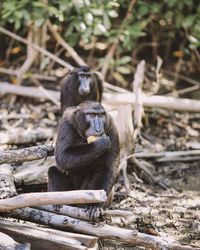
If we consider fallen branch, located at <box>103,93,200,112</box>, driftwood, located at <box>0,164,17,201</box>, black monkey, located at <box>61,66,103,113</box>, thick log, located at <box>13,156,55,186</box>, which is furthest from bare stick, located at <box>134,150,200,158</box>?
driftwood, located at <box>0,164,17,201</box>

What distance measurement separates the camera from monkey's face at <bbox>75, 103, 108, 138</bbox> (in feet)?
19.8

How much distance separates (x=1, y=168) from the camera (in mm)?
6258

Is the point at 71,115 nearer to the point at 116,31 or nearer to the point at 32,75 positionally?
the point at 116,31

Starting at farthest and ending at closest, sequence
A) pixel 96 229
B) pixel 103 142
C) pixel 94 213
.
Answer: pixel 103 142 → pixel 94 213 → pixel 96 229

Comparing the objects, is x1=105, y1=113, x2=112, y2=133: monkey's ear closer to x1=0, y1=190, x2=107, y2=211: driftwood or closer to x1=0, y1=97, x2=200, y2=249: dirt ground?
x1=0, y1=97, x2=200, y2=249: dirt ground

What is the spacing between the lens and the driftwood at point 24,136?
8030mm

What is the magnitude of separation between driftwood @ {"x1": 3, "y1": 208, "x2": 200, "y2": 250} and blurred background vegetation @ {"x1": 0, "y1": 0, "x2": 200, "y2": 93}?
15.2ft

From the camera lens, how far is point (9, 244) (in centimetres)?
477

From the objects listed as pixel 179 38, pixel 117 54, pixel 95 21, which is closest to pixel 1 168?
pixel 95 21

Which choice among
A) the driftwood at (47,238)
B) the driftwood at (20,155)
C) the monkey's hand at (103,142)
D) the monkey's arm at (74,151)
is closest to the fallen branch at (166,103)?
the monkey's arm at (74,151)

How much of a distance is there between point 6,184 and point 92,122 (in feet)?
3.36

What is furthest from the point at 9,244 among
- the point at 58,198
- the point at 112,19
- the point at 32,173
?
the point at 112,19

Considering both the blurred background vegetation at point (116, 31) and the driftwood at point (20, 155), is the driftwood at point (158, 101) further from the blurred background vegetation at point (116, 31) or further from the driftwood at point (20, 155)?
the driftwood at point (20, 155)

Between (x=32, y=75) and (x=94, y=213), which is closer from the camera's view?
(x=94, y=213)
